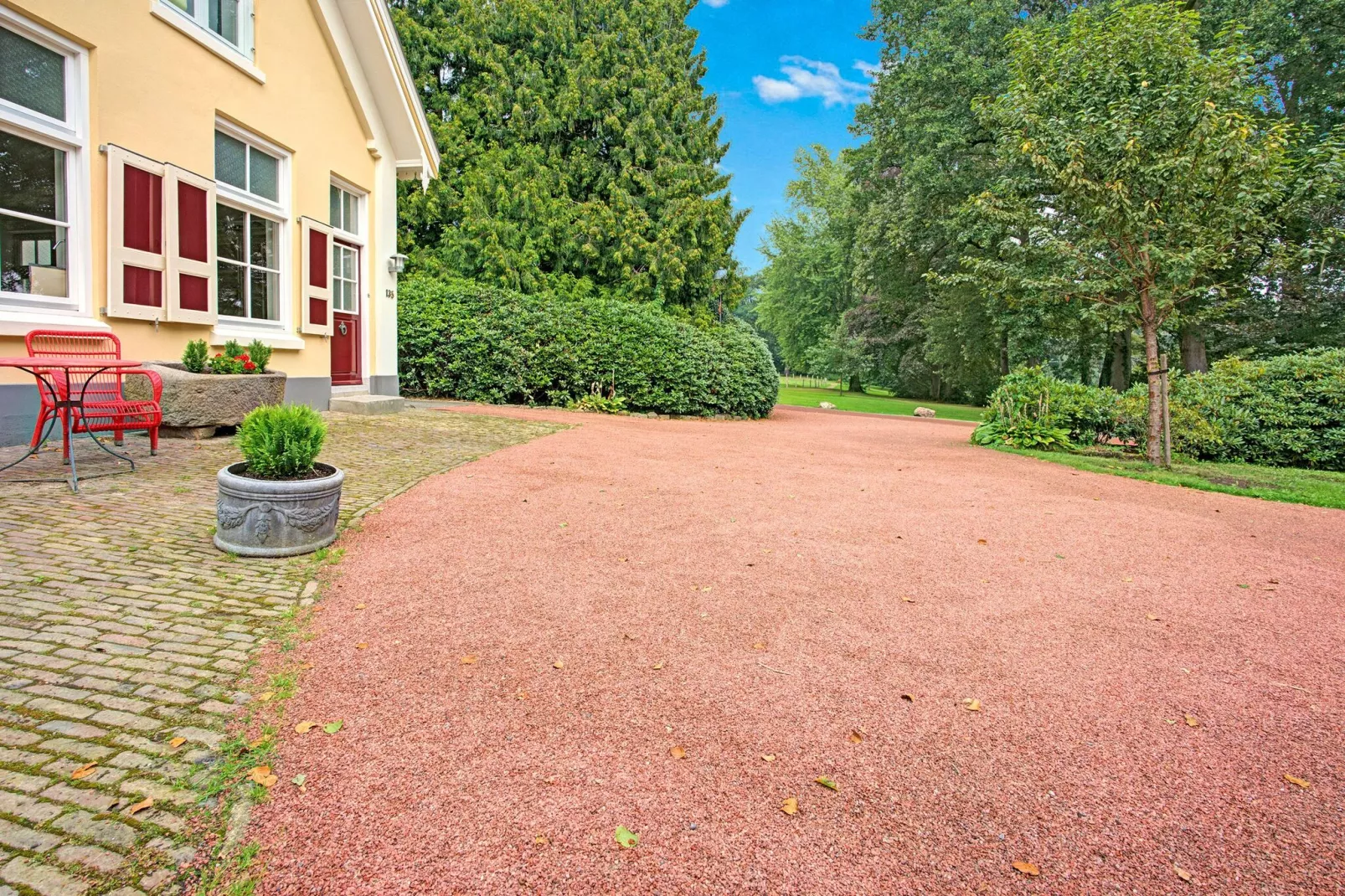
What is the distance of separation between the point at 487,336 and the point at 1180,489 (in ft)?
37.2

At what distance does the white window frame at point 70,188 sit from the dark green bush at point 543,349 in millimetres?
7040

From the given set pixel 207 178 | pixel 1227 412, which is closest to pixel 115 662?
pixel 207 178

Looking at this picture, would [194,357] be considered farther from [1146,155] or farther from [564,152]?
[564,152]

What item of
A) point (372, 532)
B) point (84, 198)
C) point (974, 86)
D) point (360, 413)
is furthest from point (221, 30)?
point (974, 86)

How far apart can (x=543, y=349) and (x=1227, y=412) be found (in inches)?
468

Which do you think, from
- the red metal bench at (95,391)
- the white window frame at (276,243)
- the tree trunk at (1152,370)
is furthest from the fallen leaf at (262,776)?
the tree trunk at (1152,370)

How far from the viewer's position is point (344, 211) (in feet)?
37.6

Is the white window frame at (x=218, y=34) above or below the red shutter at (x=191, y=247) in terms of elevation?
above

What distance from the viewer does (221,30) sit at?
838cm

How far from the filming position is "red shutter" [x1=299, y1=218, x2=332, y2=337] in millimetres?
9805

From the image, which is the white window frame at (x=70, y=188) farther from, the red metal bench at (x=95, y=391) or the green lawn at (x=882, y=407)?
the green lawn at (x=882, y=407)

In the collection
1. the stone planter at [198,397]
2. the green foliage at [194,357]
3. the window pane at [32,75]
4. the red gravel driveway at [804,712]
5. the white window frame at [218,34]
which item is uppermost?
the white window frame at [218,34]

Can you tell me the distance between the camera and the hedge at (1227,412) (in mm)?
11031

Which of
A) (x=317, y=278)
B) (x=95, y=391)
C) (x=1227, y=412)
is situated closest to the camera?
(x=95, y=391)
